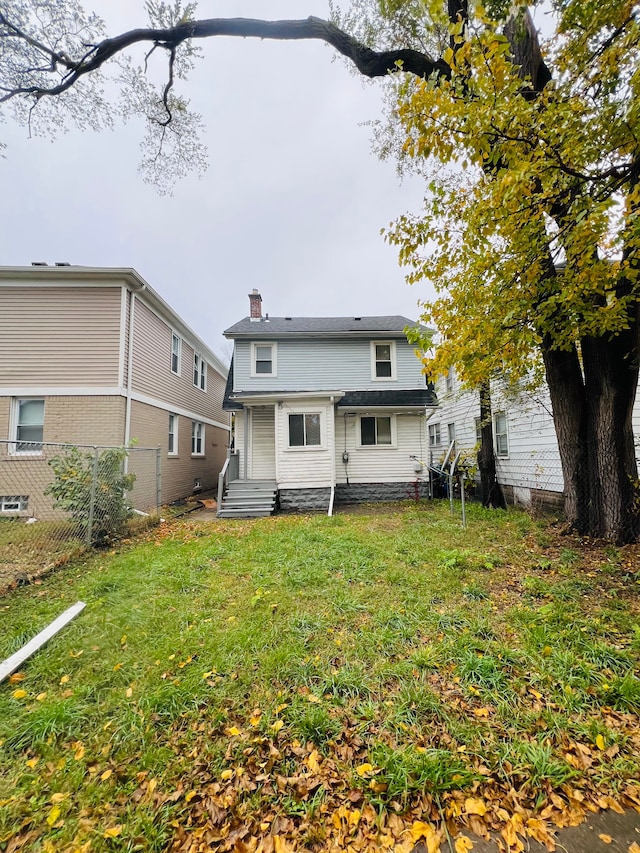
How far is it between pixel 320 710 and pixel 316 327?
11.7m

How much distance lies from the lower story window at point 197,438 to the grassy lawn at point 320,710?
1017cm

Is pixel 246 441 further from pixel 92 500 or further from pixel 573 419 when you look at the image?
pixel 573 419

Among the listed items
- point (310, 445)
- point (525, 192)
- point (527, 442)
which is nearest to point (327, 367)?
point (310, 445)

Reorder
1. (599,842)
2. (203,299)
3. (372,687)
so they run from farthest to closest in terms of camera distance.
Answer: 1. (203,299)
2. (372,687)
3. (599,842)

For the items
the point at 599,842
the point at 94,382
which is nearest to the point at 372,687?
the point at 599,842

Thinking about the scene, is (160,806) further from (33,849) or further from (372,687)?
(372,687)

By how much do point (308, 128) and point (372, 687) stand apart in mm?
14722

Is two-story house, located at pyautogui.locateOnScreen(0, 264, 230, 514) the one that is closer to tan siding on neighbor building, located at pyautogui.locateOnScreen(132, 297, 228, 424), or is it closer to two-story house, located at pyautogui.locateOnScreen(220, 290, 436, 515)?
tan siding on neighbor building, located at pyautogui.locateOnScreen(132, 297, 228, 424)

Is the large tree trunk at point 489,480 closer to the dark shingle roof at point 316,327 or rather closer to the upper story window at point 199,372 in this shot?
the dark shingle roof at point 316,327

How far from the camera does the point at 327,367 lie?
12328 millimetres

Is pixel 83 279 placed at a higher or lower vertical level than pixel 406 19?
lower

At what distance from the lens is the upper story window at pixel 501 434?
1098 centimetres

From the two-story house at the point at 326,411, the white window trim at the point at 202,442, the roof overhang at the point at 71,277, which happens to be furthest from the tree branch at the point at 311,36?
the white window trim at the point at 202,442

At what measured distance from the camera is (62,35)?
674 cm
